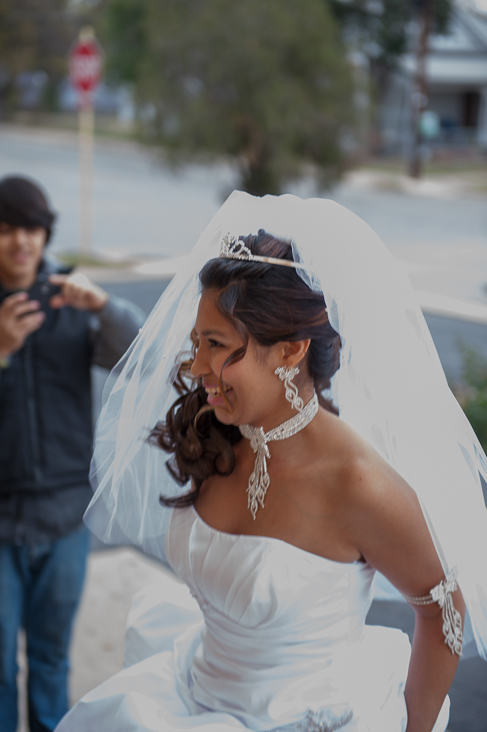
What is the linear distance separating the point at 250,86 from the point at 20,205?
1208cm

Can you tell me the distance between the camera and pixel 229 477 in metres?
1.56

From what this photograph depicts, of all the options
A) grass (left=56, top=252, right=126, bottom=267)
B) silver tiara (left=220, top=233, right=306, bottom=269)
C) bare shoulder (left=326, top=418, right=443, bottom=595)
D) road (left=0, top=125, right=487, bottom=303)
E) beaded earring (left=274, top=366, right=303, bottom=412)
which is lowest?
road (left=0, top=125, right=487, bottom=303)

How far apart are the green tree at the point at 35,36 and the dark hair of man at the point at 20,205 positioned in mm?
36874

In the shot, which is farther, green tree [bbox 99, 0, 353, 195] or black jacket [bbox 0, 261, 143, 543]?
green tree [bbox 99, 0, 353, 195]

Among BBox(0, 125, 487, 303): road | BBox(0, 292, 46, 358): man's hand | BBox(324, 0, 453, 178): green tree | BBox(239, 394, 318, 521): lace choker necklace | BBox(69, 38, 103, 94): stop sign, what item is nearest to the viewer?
BBox(239, 394, 318, 521): lace choker necklace

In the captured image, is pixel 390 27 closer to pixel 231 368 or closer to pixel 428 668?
pixel 231 368

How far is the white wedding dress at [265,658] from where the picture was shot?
4.59 feet

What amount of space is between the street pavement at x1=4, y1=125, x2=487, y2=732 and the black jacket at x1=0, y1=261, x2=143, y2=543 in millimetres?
980

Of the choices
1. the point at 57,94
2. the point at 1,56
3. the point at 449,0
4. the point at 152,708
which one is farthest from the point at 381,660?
the point at 57,94

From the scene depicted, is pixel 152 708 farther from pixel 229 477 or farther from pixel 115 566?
pixel 115 566

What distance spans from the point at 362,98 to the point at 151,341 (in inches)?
528

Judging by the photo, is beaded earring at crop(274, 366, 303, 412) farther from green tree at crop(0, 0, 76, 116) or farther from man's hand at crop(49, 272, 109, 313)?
green tree at crop(0, 0, 76, 116)

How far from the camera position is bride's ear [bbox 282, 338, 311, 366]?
1402 mm

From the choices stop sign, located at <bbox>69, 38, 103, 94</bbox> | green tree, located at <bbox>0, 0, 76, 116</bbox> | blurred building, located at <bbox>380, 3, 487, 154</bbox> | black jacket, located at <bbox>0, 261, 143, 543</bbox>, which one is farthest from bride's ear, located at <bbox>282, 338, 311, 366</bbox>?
green tree, located at <bbox>0, 0, 76, 116</bbox>
